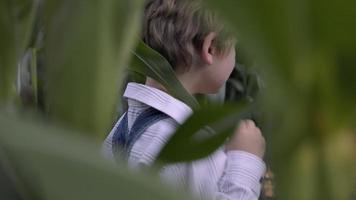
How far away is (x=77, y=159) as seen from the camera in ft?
0.36

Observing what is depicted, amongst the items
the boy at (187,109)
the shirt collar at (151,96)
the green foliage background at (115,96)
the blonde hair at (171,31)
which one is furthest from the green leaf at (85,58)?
the blonde hair at (171,31)

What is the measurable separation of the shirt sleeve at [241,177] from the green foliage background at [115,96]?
466 mm

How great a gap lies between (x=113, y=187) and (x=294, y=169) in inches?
2.5

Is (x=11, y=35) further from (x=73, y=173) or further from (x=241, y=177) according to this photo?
(x=241, y=177)

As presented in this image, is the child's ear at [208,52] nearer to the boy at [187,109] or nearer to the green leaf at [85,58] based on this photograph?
the boy at [187,109]

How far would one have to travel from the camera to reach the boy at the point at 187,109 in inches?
28.7

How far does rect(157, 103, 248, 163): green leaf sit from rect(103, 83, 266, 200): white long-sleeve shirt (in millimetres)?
426

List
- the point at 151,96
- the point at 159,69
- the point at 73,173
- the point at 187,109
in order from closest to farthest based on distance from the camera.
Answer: the point at 73,173, the point at 159,69, the point at 187,109, the point at 151,96

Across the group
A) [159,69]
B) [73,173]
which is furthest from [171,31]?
[73,173]

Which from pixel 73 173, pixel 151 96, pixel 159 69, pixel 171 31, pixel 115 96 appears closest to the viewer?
pixel 73 173

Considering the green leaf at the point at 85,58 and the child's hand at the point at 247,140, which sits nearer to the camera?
the green leaf at the point at 85,58

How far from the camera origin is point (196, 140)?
235 mm

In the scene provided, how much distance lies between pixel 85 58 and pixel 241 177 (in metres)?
0.56

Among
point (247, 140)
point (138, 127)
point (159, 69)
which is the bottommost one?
point (138, 127)
